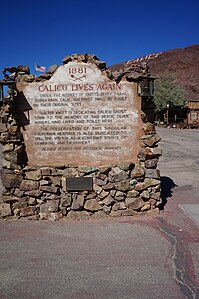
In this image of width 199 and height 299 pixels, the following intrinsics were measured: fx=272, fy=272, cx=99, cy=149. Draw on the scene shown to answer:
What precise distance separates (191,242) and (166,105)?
43.2m

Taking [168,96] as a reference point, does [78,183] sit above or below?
below

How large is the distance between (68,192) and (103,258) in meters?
1.87

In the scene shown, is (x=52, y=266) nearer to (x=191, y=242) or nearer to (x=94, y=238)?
(x=94, y=238)

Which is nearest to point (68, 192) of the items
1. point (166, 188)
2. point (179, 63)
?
point (166, 188)

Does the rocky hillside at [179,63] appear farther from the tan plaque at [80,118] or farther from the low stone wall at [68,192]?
the low stone wall at [68,192]

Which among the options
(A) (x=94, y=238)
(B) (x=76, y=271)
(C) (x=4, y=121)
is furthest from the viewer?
(C) (x=4, y=121)

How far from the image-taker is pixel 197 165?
11352mm

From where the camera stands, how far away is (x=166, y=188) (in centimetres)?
788

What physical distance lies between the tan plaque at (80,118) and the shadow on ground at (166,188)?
1.82 m

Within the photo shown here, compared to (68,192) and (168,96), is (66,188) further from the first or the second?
(168,96)

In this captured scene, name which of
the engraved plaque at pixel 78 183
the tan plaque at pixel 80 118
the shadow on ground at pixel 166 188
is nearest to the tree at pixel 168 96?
the shadow on ground at pixel 166 188

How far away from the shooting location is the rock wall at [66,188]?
551cm

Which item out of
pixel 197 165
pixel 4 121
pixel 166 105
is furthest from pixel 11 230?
pixel 166 105

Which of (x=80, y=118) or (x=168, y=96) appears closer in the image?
(x=80, y=118)
